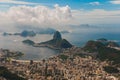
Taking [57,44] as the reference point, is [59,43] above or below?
above

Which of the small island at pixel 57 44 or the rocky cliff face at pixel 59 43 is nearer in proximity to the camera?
the rocky cliff face at pixel 59 43

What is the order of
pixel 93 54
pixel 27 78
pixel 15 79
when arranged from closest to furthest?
1. pixel 15 79
2. pixel 27 78
3. pixel 93 54

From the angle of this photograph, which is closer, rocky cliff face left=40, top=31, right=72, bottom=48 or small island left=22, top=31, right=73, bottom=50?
rocky cliff face left=40, top=31, right=72, bottom=48

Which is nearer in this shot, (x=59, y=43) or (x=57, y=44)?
A: (x=59, y=43)

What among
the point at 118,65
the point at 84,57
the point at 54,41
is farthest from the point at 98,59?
the point at 54,41

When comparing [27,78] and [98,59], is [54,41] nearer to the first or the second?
[98,59]

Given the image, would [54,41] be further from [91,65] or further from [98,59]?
[91,65]

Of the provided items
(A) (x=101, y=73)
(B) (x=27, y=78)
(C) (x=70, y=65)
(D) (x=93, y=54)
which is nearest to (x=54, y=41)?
(D) (x=93, y=54)

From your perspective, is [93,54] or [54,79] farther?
[93,54]

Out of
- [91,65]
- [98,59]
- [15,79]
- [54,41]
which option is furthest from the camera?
Result: [54,41]
